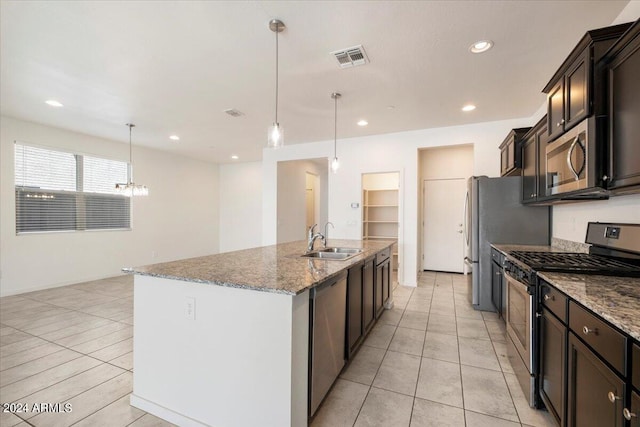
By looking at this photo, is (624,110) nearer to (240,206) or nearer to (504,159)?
(504,159)

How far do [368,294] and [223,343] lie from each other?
5.22 feet

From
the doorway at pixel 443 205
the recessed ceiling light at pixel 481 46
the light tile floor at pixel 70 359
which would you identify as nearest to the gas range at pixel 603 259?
the recessed ceiling light at pixel 481 46

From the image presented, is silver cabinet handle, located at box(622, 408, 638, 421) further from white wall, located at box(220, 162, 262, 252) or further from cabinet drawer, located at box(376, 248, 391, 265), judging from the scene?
white wall, located at box(220, 162, 262, 252)

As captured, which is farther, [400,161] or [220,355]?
[400,161]

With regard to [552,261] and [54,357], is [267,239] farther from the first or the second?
[552,261]

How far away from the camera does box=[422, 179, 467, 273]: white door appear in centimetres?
587

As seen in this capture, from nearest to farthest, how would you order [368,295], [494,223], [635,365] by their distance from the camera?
[635,365], [368,295], [494,223]

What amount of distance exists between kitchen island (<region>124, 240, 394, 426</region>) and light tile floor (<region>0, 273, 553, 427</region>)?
0.89ft

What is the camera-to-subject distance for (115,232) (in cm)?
562

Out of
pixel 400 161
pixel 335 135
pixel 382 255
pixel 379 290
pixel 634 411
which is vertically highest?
pixel 335 135

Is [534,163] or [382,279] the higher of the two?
[534,163]

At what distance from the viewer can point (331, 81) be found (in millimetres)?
3074

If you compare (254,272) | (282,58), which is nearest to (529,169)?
(282,58)

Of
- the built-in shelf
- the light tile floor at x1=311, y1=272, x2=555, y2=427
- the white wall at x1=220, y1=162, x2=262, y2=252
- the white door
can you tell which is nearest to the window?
the white wall at x1=220, y1=162, x2=262, y2=252
